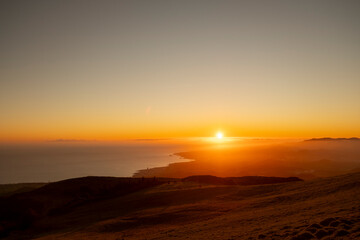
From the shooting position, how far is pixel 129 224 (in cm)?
2784

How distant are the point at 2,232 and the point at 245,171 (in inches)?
3798

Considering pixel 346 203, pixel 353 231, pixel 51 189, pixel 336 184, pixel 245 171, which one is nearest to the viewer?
pixel 353 231

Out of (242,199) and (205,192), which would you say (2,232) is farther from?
(242,199)

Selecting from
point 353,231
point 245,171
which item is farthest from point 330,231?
point 245,171

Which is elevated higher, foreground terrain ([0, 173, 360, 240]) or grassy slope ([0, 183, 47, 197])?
foreground terrain ([0, 173, 360, 240])

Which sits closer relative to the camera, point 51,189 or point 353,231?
point 353,231

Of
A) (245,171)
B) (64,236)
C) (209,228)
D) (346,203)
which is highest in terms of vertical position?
(346,203)

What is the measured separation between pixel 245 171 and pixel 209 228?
95571 mm

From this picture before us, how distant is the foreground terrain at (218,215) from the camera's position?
642 inches

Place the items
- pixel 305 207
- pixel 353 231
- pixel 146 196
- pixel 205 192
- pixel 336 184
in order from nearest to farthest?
pixel 353 231, pixel 305 207, pixel 336 184, pixel 205 192, pixel 146 196

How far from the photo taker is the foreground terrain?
16.3 metres

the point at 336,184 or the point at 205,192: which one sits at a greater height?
the point at 336,184

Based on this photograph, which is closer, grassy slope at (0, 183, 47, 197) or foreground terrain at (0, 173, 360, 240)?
foreground terrain at (0, 173, 360, 240)

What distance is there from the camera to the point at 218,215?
2631 centimetres
